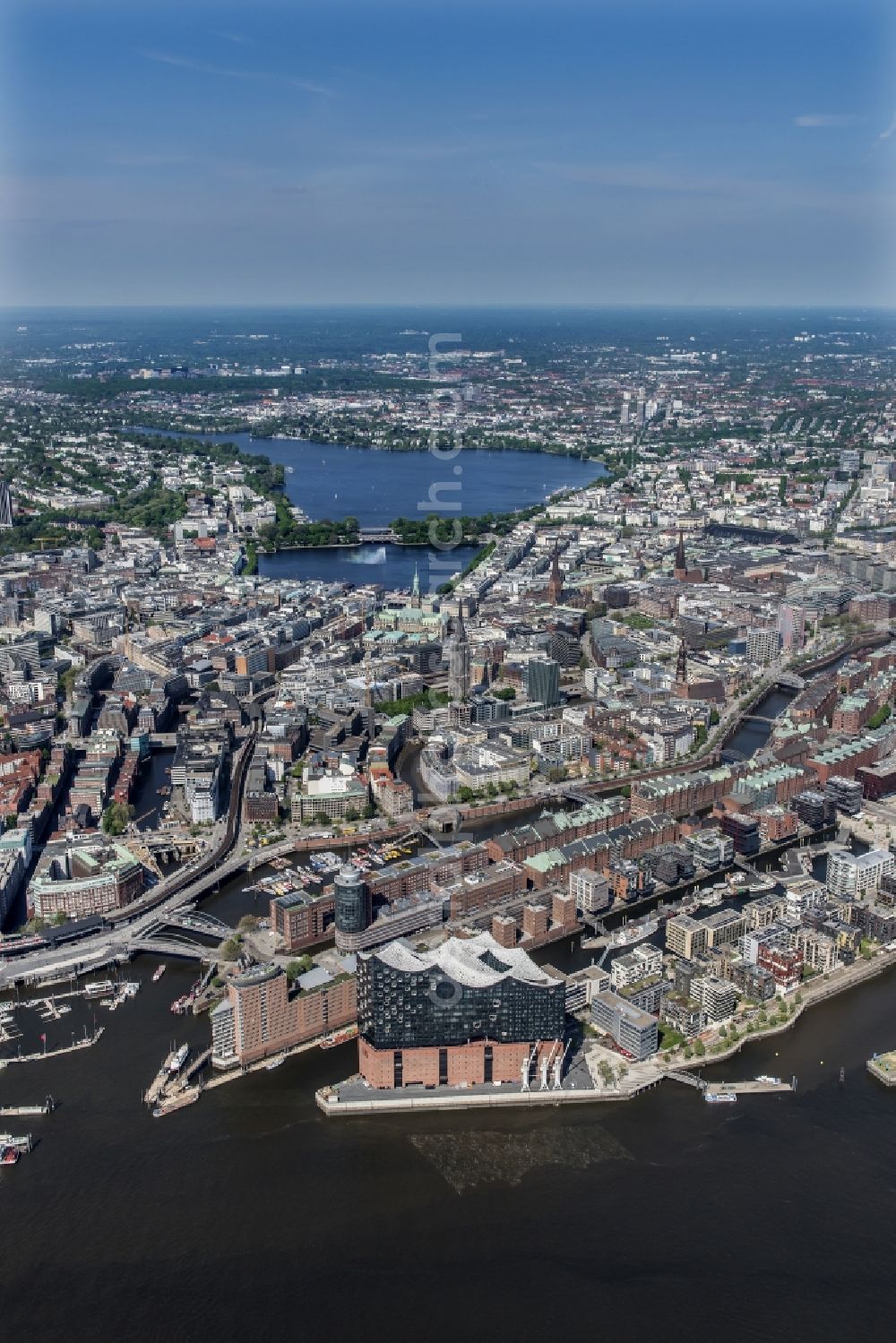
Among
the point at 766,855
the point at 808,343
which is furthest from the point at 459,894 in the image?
the point at 808,343

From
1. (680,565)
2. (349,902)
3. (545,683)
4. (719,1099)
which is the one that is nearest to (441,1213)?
(719,1099)

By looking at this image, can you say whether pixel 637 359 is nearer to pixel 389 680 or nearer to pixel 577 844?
pixel 389 680

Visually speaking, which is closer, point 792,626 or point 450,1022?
point 450,1022

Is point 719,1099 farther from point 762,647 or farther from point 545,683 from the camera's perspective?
point 762,647

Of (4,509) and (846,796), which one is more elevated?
(4,509)

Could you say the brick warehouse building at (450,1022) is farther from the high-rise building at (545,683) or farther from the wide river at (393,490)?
the wide river at (393,490)

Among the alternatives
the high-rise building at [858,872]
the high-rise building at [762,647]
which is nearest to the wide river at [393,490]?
A: the high-rise building at [762,647]

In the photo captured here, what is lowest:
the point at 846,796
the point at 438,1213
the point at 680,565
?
the point at 438,1213

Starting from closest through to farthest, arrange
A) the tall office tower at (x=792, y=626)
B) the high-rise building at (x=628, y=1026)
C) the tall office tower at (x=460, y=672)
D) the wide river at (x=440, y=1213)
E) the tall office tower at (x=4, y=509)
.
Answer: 1. the wide river at (x=440, y=1213)
2. the high-rise building at (x=628, y=1026)
3. the tall office tower at (x=460, y=672)
4. the tall office tower at (x=792, y=626)
5. the tall office tower at (x=4, y=509)
